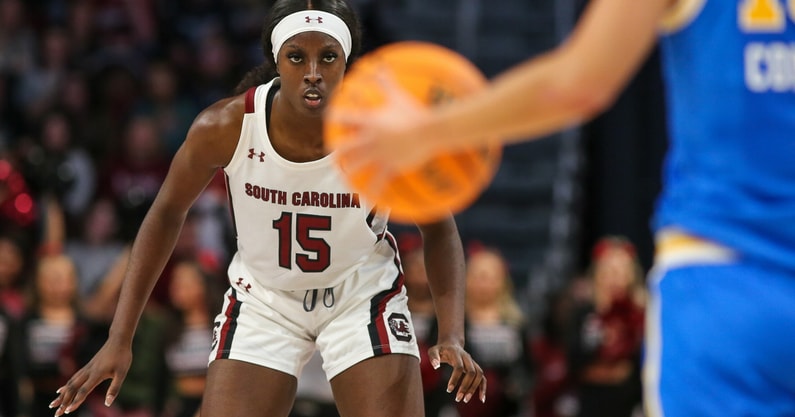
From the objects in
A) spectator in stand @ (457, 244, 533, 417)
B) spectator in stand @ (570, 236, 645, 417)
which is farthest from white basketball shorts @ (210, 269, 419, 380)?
spectator in stand @ (570, 236, 645, 417)

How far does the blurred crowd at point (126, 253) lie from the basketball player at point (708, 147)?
6.02 m

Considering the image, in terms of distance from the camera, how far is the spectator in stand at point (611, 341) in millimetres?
9031

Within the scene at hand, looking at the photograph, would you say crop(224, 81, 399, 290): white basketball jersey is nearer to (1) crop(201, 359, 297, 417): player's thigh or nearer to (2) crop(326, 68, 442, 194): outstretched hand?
(1) crop(201, 359, 297, 417): player's thigh

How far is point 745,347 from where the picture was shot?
86.0 inches

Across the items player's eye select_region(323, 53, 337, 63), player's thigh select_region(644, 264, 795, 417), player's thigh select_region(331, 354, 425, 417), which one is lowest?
player's thigh select_region(331, 354, 425, 417)

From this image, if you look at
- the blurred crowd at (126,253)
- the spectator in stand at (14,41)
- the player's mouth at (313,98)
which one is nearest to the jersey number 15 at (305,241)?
the player's mouth at (313,98)

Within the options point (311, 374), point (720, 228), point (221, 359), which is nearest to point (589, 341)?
point (311, 374)

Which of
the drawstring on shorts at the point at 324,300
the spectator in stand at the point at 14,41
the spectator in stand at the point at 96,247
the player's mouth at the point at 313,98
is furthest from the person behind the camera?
the spectator in stand at the point at 14,41

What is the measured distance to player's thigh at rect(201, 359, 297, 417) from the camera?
434 centimetres

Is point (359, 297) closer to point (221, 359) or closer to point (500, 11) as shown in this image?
point (221, 359)

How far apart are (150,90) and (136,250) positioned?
258 inches

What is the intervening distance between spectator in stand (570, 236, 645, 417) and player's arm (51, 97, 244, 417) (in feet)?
16.8

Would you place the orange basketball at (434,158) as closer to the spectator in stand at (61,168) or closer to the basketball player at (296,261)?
the basketball player at (296,261)

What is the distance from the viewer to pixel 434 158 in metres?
2.45
